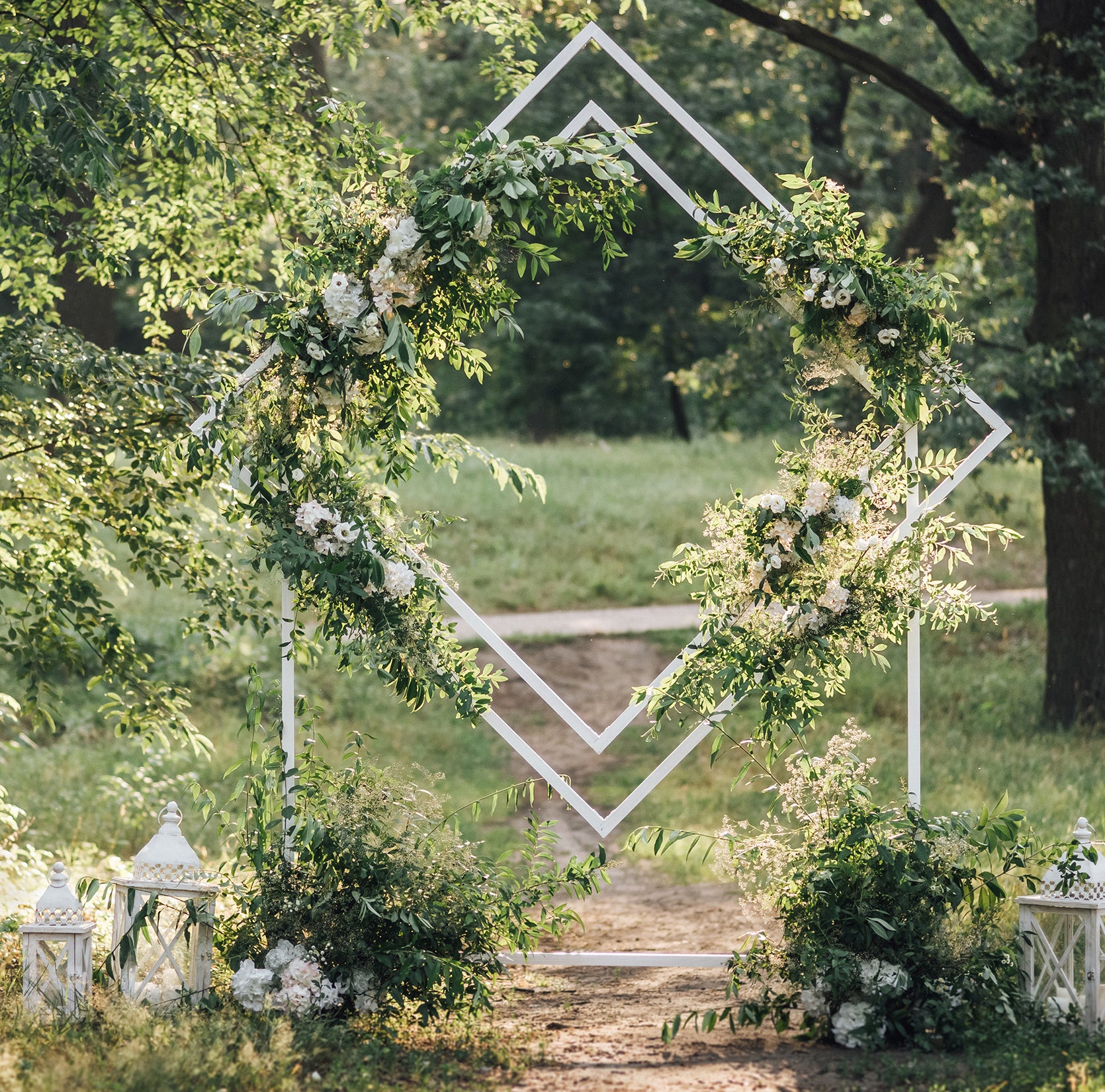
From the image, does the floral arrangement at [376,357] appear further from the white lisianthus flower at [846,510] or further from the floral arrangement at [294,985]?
the white lisianthus flower at [846,510]

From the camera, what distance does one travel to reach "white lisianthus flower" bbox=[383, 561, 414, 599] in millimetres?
3990

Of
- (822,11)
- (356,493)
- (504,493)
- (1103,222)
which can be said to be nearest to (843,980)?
(356,493)

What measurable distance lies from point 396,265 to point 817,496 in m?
1.57

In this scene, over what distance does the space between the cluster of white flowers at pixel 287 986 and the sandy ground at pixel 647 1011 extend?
69cm

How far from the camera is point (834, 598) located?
4000 mm

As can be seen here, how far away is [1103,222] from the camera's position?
813cm

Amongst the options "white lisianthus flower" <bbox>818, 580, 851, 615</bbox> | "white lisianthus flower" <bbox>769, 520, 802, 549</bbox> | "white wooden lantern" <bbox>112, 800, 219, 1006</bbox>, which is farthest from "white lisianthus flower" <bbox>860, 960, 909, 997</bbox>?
"white wooden lantern" <bbox>112, 800, 219, 1006</bbox>

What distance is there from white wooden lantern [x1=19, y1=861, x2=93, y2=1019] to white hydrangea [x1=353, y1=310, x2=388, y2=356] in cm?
187

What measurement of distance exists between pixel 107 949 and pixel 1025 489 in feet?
40.8

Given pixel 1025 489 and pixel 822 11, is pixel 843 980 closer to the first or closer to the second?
pixel 822 11

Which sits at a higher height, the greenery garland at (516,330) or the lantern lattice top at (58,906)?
the greenery garland at (516,330)

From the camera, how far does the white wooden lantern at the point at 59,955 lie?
3742 mm

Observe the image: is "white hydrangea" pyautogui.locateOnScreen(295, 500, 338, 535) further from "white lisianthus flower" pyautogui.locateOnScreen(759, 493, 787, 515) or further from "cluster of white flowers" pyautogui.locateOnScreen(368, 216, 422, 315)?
"white lisianthus flower" pyautogui.locateOnScreen(759, 493, 787, 515)

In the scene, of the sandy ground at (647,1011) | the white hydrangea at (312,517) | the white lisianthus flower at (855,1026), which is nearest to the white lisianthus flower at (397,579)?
the white hydrangea at (312,517)
